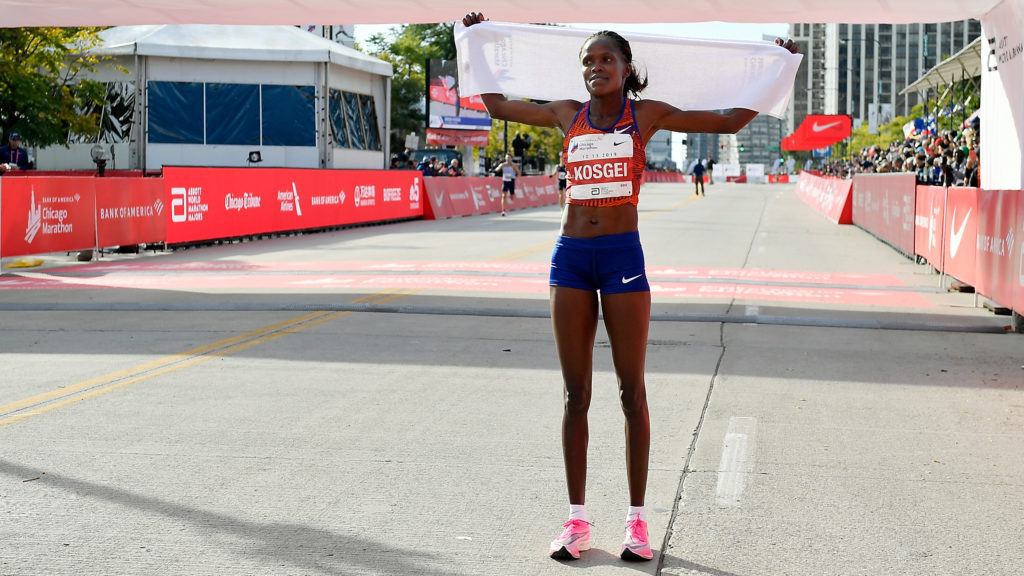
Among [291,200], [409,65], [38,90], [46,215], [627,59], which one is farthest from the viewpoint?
[409,65]

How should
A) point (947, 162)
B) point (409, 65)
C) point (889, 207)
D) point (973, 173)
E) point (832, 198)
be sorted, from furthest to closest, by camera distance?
1. point (409, 65)
2. point (832, 198)
3. point (947, 162)
4. point (889, 207)
5. point (973, 173)

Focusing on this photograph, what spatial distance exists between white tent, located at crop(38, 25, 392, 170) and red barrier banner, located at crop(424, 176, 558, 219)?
445cm

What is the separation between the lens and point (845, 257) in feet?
72.7

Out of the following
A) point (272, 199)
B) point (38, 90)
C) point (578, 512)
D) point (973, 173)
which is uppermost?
point (38, 90)

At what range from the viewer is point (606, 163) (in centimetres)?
492

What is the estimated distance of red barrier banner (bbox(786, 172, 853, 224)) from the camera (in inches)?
1372

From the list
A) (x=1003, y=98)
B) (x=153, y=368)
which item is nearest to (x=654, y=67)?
(x=153, y=368)

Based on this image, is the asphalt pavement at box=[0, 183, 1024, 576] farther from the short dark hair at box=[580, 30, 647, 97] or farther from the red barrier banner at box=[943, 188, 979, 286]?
the short dark hair at box=[580, 30, 647, 97]

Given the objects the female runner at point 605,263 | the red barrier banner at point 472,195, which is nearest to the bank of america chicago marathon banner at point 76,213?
the female runner at point 605,263

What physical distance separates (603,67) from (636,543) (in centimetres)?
191

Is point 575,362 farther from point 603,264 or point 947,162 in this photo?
point 947,162

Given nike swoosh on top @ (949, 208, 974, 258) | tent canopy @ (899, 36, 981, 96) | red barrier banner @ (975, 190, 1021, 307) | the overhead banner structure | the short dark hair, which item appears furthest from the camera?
tent canopy @ (899, 36, 981, 96)

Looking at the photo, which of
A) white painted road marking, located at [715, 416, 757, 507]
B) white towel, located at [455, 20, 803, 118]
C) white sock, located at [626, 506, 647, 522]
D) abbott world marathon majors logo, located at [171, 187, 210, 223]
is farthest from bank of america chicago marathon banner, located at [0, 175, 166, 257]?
white sock, located at [626, 506, 647, 522]

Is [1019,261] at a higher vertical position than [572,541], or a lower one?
higher
